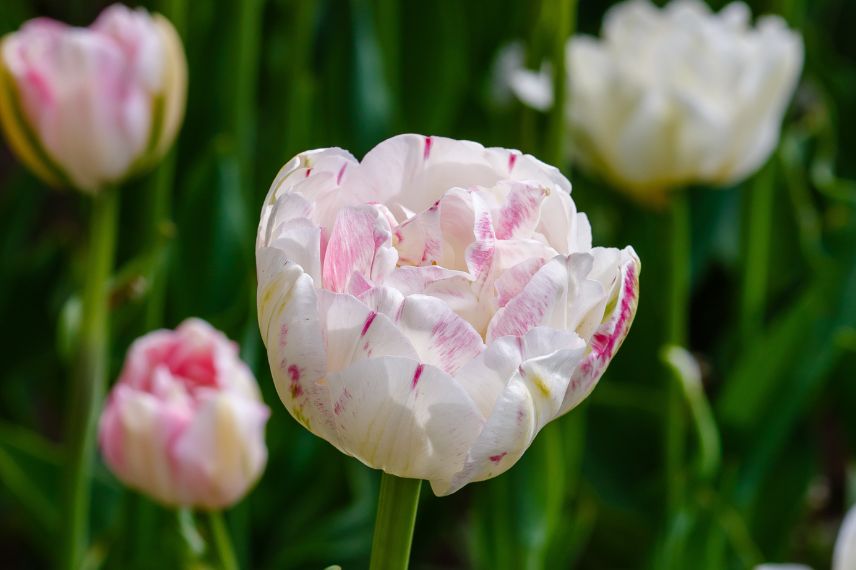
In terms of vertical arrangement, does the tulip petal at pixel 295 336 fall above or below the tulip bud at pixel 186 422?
above

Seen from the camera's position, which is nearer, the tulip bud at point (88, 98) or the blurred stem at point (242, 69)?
the tulip bud at point (88, 98)

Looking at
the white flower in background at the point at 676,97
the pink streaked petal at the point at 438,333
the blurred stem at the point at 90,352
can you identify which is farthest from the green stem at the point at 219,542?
the white flower in background at the point at 676,97

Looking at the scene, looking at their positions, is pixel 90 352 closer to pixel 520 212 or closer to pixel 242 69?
pixel 242 69

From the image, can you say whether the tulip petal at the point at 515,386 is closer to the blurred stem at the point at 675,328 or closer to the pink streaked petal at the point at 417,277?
the pink streaked petal at the point at 417,277

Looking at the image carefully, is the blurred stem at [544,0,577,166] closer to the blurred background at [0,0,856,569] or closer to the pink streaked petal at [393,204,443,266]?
the blurred background at [0,0,856,569]

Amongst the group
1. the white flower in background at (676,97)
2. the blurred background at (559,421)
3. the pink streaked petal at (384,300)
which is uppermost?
the pink streaked petal at (384,300)

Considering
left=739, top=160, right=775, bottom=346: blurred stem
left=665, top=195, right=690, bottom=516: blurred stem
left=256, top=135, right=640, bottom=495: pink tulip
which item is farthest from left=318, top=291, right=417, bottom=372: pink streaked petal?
left=739, top=160, right=775, bottom=346: blurred stem

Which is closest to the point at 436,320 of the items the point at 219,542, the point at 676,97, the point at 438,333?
the point at 438,333
